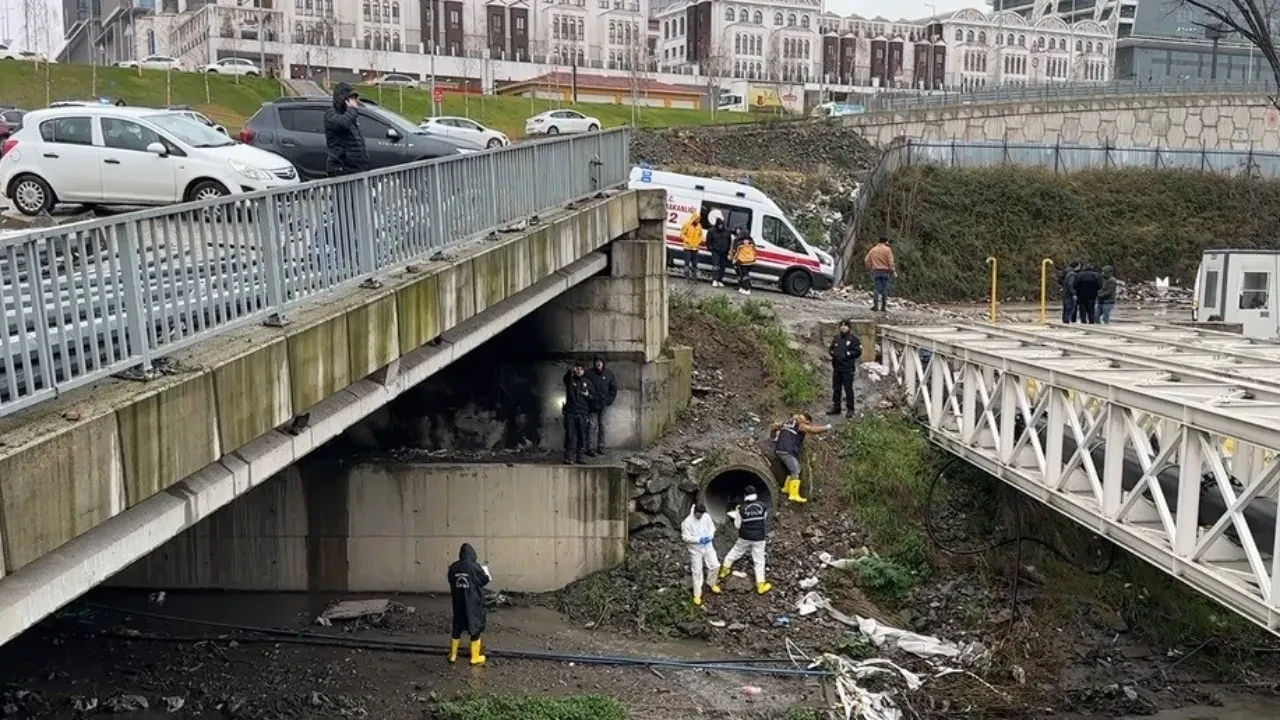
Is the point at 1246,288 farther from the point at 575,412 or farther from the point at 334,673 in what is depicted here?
the point at 334,673

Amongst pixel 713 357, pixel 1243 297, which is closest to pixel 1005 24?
pixel 1243 297

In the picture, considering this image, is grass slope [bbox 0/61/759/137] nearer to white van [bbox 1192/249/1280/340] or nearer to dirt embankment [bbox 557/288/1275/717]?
white van [bbox 1192/249/1280/340]

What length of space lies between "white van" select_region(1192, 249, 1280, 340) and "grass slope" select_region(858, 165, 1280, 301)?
26.9 ft

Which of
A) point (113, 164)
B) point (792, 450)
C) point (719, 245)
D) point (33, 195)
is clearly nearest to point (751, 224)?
point (719, 245)

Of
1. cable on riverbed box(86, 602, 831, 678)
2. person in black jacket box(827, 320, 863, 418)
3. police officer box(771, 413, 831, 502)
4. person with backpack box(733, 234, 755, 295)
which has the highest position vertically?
person with backpack box(733, 234, 755, 295)

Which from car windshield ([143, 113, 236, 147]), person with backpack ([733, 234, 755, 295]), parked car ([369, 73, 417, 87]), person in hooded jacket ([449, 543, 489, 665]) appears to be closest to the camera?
person in hooded jacket ([449, 543, 489, 665])

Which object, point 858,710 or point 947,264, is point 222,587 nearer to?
point 858,710

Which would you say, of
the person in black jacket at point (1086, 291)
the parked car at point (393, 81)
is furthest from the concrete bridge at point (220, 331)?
the parked car at point (393, 81)

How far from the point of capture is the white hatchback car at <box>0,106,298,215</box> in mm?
13625

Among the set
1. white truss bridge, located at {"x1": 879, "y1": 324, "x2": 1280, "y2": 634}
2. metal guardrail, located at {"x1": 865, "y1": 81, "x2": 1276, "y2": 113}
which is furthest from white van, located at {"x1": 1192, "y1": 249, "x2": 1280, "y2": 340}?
metal guardrail, located at {"x1": 865, "y1": 81, "x2": 1276, "y2": 113}

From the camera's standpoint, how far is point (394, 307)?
9.56m

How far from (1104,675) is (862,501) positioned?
4.00 metres

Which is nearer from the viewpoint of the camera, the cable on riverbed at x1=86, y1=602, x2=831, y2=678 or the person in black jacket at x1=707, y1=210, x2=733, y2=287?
the cable on riverbed at x1=86, y1=602, x2=831, y2=678

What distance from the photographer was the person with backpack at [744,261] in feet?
76.1
